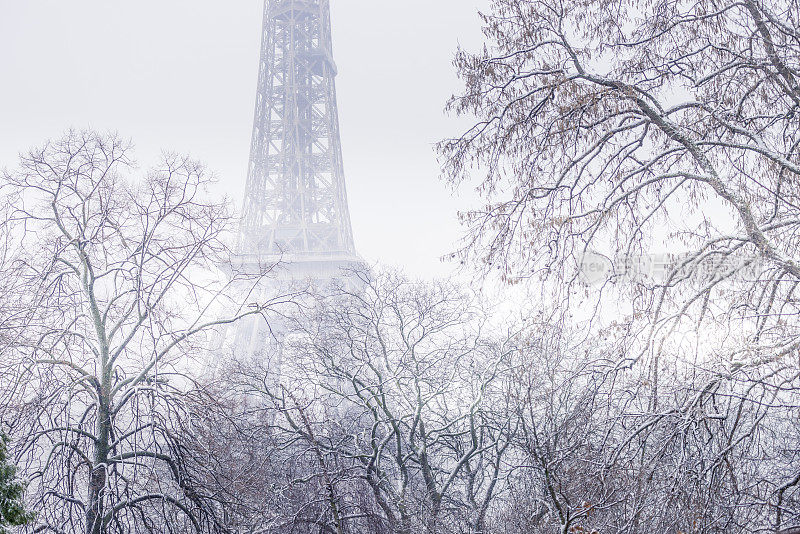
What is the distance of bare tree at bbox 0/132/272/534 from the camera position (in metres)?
6.37

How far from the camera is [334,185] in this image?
37.9 metres

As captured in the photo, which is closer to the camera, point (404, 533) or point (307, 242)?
point (404, 533)

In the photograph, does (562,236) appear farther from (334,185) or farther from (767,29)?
(334,185)

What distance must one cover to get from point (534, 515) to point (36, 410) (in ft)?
19.4

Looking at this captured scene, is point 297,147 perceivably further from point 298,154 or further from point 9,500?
point 9,500

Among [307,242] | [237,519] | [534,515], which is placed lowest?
[534,515]

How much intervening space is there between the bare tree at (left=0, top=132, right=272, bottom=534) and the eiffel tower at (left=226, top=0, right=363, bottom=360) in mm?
23729

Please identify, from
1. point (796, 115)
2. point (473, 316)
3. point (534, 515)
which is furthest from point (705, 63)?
point (473, 316)

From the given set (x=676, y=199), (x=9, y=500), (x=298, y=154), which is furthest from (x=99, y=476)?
(x=298, y=154)

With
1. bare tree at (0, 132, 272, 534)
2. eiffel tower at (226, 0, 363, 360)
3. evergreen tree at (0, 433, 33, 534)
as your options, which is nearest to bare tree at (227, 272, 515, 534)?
bare tree at (0, 132, 272, 534)

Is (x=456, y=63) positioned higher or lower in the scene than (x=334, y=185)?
lower

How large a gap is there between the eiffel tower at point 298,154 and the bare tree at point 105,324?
2373 cm

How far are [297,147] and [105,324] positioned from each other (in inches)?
1282

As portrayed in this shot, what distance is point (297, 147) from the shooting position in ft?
128
